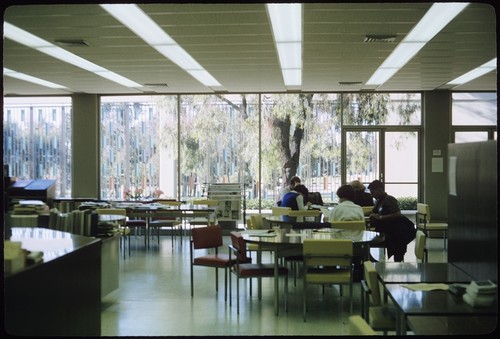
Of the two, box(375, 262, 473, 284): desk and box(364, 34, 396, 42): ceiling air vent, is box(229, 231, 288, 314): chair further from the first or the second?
box(364, 34, 396, 42): ceiling air vent

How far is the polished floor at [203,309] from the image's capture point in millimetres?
6094

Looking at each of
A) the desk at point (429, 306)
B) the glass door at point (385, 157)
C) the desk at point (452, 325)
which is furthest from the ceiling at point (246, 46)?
the desk at point (452, 325)

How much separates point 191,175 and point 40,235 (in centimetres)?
925

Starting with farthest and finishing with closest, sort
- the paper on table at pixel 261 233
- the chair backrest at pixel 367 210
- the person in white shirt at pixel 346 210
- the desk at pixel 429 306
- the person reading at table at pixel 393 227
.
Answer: the chair backrest at pixel 367 210, the person in white shirt at pixel 346 210, the person reading at table at pixel 393 227, the paper on table at pixel 261 233, the desk at pixel 429 306

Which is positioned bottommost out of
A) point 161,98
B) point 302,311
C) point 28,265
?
point 302,311

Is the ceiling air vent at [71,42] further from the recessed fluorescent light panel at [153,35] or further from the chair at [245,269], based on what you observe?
the chair at [245,269]

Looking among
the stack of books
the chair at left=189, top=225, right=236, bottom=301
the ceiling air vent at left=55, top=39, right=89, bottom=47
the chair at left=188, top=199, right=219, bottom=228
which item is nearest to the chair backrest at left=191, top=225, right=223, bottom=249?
the chair at left=189, top=225, right=236, bottom=301

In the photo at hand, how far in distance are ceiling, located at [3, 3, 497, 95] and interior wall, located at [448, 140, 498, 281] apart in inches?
84.1

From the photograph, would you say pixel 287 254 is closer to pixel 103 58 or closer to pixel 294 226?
pixel 294 226

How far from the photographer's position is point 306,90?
13906 mm

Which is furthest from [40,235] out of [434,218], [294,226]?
[434,218]

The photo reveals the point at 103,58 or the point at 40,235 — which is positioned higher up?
the point at 103,58

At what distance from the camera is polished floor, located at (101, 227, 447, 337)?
609 centimetres

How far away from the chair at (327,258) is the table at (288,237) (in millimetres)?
375
